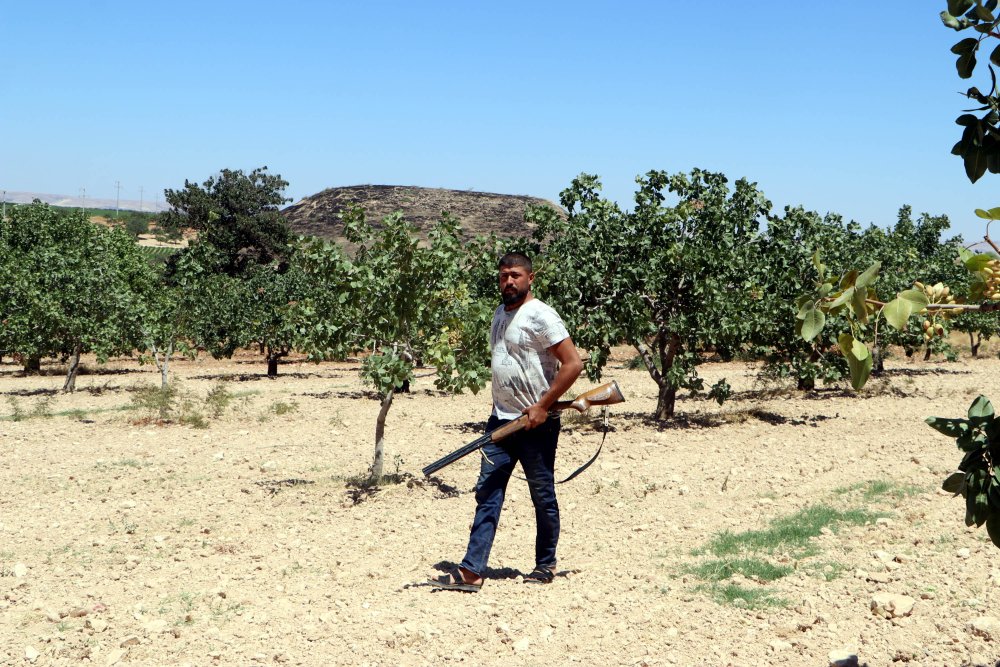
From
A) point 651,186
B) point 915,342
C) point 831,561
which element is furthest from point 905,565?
point 915,342


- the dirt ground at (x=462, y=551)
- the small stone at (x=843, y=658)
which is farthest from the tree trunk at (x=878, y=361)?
the small stone at (x=843, y=658)

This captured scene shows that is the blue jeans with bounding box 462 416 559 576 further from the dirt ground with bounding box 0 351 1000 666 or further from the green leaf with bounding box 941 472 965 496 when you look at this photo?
the green leaf with bounding box 941 472 965 496

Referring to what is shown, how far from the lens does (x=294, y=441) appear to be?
12609 millimetres

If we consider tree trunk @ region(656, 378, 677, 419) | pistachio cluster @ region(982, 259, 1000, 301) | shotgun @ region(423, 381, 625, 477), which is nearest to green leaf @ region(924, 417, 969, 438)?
pistachio cluster @ region(982, 259, 1000, 301)

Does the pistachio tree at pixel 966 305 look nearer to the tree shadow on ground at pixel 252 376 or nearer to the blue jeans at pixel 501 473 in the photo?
the blue jeans at pixel 501 473

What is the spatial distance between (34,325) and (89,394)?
6.14 ft

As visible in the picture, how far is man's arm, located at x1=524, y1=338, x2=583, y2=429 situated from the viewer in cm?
547

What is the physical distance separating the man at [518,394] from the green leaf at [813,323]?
3.15 m

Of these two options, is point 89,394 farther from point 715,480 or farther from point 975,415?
point 975,415

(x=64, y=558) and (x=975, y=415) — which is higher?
(x=975, y=415)

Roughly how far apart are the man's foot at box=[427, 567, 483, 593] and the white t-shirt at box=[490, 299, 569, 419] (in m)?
1.00

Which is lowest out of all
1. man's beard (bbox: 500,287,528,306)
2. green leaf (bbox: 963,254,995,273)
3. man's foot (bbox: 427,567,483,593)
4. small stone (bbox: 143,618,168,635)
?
small stone (bbox: 143,618,168,635)

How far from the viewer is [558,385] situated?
5.47 meters

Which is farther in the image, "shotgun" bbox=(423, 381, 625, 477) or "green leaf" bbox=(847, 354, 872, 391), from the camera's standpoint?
"shotgun" bbox=(423, 381, 625, 477)
